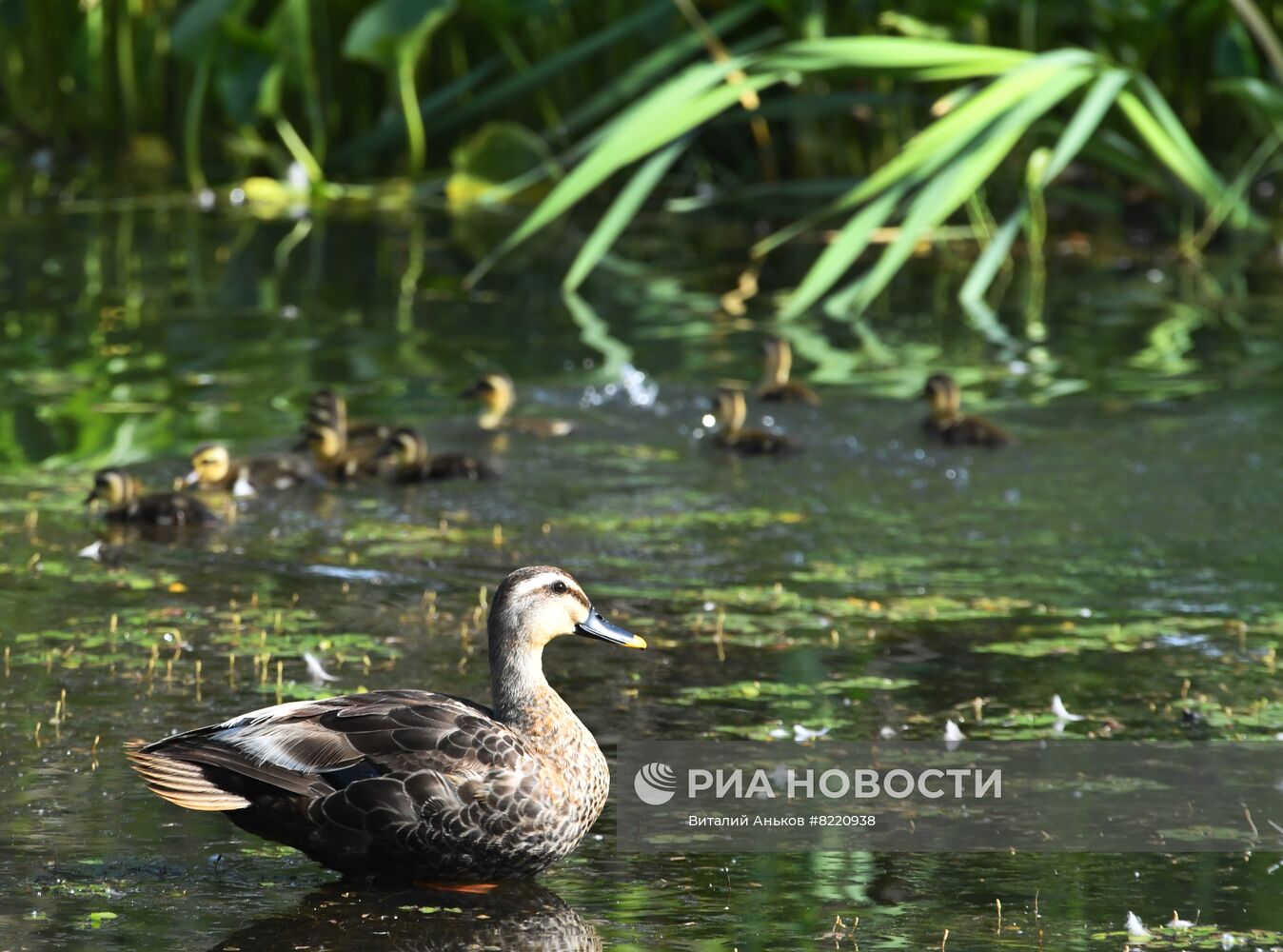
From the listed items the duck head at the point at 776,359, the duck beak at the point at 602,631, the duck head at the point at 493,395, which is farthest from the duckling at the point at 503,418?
the duck beak at the point at 602,631

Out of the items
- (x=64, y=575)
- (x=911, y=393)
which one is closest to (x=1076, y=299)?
(x=911, y=393)

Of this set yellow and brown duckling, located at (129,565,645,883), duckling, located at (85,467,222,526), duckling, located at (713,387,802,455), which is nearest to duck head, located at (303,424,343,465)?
duckling, located at (85,467,222,526)

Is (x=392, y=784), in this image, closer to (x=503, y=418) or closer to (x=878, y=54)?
(x=503, y=418)

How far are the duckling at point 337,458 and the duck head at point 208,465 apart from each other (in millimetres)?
465

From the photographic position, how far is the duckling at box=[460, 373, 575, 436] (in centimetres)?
1002

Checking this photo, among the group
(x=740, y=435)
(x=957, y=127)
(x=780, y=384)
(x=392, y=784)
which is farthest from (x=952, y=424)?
(x=392, y=784)

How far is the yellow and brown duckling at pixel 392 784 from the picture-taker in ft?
15.6

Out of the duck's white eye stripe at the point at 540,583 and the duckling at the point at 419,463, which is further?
the duckling at the point at 419,463

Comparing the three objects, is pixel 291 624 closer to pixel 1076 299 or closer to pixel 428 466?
pixel 428 466

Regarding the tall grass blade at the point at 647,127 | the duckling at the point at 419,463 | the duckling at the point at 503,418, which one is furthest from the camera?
the tall grass blade at the point at 647,127

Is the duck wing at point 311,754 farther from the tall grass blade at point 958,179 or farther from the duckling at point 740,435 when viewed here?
the tall grass blade at point 958,179

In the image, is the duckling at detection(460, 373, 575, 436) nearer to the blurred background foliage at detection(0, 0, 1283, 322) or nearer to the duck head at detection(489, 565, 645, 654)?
the blurred background foliage at detection(0, 0, 1283, 322)

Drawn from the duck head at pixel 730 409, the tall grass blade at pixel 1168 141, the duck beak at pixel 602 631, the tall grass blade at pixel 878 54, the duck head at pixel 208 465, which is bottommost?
the duck beak at pixel 602 631

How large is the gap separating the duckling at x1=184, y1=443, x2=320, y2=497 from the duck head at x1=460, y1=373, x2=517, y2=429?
1.23 meters
